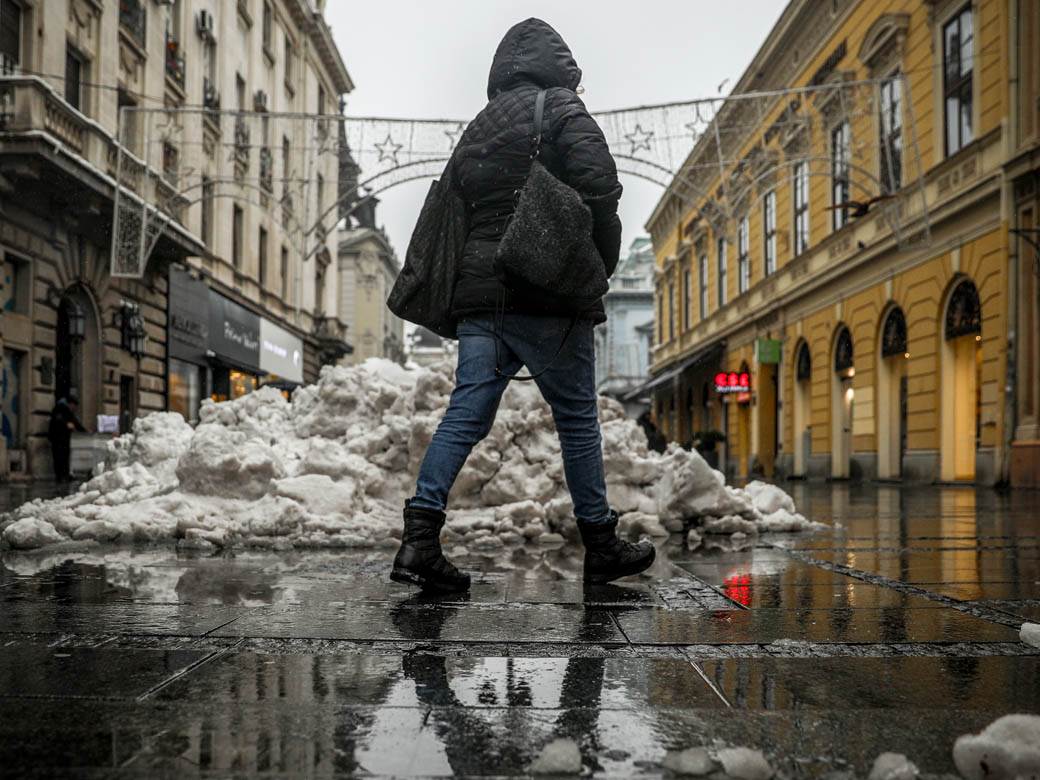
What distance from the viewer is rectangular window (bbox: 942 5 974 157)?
15.0 metres

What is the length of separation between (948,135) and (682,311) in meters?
21.5

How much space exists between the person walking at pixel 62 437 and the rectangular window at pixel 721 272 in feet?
68.2

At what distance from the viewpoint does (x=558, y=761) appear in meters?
1.39

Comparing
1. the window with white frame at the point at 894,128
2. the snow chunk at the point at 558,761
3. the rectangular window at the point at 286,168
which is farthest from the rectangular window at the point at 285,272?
the snow chunk at the point at 558,761

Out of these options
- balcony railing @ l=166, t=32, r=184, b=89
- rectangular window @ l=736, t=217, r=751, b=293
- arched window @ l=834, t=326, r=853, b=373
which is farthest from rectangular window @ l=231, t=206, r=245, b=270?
arched window @ l=834, t=326, r=853, b=373

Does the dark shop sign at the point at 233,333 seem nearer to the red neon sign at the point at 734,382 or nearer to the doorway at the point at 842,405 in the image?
the red neon sign at the point at 734,382

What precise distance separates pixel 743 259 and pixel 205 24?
622 inches

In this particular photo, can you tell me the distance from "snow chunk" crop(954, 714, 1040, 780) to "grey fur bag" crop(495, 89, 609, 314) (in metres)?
1.99

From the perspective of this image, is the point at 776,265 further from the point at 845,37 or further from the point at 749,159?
the point at 749,159

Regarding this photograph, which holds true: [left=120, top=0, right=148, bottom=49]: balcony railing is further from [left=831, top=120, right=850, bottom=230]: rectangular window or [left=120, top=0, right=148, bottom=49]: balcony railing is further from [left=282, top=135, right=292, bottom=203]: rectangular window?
[left=831, top=120, right=850, bottom=230]: rectangular window

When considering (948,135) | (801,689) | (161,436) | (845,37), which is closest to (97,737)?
(801,689)

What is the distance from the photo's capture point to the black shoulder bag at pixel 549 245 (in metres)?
3.08

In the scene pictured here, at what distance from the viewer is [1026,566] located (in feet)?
12.5

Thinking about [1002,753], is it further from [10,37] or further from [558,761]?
[10,37]
